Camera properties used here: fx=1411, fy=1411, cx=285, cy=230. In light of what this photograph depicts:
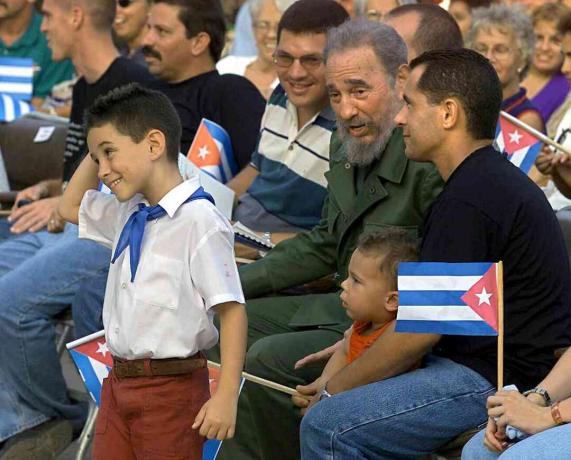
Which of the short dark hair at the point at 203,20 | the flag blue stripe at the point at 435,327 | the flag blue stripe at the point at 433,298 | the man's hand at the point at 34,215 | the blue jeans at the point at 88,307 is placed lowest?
the man's hand at the point at 34,215

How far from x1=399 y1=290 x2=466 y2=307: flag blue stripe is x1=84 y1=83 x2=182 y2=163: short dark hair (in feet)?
2.90

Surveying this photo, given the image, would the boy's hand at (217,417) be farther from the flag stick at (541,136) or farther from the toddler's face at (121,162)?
the flag stick at (541,136)

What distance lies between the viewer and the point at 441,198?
14.2 feet

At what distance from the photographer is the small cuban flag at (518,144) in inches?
220

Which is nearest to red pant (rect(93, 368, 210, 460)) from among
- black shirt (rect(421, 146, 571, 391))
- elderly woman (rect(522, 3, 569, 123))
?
black shirt (rect(421, 146, 571, 391))

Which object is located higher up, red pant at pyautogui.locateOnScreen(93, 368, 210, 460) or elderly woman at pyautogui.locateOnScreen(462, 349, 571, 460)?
elderly woman at pyautogui.locateOnScreen(462, 349, 571, 460)

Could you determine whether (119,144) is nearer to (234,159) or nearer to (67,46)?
(234,159)

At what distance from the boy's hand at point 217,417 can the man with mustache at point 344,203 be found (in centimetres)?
95

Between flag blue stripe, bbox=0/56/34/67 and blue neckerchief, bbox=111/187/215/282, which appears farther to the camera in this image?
flag blue stripe, bbox=0/56/34/67

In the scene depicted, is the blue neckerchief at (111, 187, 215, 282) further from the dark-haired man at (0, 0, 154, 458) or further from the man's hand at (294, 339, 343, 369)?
the dark-haired man at (0, 0, 154, 458)

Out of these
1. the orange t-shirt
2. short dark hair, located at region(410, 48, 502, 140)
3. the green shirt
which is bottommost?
the green shirt

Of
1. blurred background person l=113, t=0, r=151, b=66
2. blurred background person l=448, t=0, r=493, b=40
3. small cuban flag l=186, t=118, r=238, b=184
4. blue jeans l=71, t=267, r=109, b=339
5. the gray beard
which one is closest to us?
the gray beard

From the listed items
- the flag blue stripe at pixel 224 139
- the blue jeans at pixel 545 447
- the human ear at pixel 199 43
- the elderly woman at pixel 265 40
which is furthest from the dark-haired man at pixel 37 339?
the blue jeans at pixel 545 447

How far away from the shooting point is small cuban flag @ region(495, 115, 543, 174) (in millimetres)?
5590
